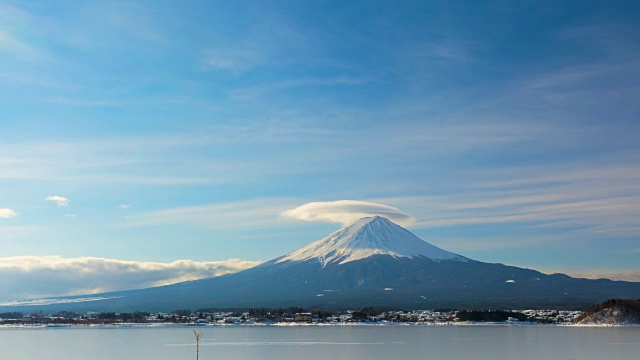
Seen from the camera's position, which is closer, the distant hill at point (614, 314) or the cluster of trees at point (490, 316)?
the distant hill at point (614, 314)

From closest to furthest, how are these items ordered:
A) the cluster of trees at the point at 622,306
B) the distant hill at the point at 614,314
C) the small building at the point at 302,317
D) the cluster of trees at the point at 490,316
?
the distant hill at the point at 614,314, the cluster of trees at the point at 622,306, the cluster of trees at the point at 490,316, the small building at the point at 302,317

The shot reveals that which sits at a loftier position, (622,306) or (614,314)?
(622,306)

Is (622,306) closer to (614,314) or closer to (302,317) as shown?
(614,314)

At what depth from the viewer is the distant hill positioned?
109750mm

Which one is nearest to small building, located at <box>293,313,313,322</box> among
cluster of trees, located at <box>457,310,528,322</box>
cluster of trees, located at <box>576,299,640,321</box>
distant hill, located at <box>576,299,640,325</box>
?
cluster of trees, located at <box>457,310,528,322</box>

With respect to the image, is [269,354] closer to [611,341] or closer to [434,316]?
[611,341]

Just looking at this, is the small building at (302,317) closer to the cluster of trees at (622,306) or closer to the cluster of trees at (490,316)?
the cluster of trees at (490,316)

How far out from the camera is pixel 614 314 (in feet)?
364

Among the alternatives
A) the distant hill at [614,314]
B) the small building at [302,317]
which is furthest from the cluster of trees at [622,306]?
the small building at [302,317]

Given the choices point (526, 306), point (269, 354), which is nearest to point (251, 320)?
point (526, 306)

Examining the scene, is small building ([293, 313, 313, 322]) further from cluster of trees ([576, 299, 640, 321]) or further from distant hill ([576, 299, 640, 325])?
cluster of trees ([576, 299, 640, 321])

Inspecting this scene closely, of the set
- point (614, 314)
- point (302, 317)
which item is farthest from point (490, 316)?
point (302, 317)

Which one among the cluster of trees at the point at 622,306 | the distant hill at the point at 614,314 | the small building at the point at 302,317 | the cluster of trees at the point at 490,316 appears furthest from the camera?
the small building at the point at 302,317

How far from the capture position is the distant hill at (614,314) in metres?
110
